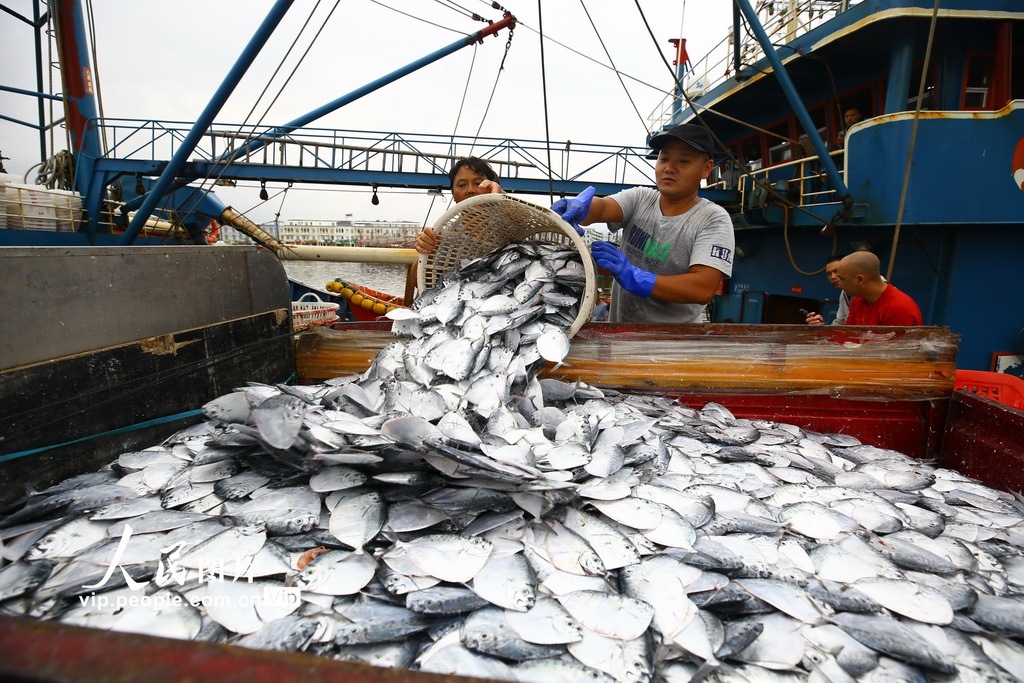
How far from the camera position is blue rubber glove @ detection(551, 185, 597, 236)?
289 centimetres

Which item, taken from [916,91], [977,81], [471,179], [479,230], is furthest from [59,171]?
[977,81]

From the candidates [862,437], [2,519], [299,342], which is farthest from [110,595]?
[862,437]

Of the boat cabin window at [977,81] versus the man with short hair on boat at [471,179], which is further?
the boat cabin window at [977,81]

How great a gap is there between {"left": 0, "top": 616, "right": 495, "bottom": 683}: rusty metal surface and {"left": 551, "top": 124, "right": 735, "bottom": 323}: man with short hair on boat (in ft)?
7.42

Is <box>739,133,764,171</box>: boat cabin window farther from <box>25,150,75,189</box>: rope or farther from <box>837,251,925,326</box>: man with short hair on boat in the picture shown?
<box>25,150,75,189</box>: rope

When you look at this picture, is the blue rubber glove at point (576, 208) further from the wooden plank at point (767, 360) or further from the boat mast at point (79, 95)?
the boat mast at point (79, 95)

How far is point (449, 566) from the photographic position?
4.37 feet

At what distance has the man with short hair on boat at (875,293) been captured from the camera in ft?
10.9

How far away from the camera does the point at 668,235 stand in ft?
9.59

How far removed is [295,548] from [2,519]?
0.94 metres

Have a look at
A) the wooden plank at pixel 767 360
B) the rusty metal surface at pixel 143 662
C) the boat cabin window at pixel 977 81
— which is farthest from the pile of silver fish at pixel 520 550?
the boat cabin window at pixel 977 81

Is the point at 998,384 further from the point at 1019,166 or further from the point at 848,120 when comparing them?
the point at 848,120

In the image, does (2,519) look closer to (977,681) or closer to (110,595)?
(110,595)

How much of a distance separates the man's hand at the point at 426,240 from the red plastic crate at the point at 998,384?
3282 mm
